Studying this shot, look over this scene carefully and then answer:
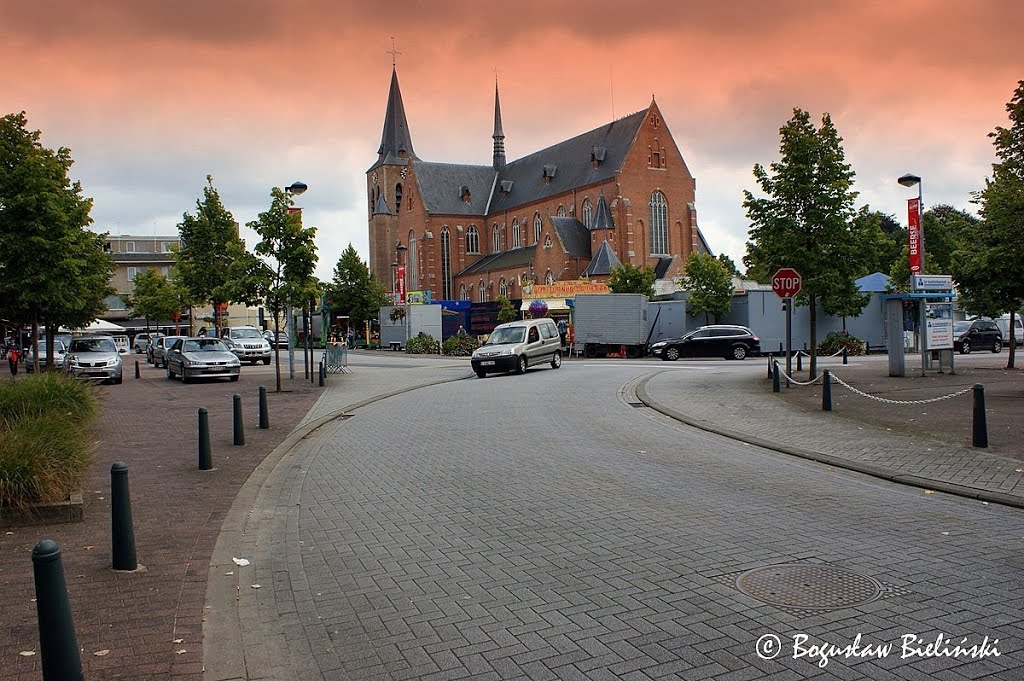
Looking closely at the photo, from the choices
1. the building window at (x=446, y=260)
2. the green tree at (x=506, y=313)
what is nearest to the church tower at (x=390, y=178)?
the building window at (x=446, y=260)

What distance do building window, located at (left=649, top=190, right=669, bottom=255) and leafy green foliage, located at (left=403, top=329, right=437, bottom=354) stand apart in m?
Result: 29.3

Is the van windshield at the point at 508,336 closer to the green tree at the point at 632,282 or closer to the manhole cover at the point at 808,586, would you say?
the green tree at the point at 632,282

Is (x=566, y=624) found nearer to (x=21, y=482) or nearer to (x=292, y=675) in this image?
(x=292, y=675)

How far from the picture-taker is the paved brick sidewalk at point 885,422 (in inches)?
354

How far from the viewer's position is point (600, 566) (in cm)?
565

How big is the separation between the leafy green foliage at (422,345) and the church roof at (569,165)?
2976cm

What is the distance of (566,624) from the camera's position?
4594 mm

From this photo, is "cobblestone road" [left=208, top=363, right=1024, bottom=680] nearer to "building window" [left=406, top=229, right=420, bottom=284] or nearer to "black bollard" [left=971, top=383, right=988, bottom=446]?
"black bollard" [left=971, top=383, right=988, bottom=446]

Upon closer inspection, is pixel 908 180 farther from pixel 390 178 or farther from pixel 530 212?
pixel 390 178

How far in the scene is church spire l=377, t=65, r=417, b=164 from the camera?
9650 centimetres

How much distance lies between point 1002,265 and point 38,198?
72.5 ft

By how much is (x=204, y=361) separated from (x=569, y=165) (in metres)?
59.3

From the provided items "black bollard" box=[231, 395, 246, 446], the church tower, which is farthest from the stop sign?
the church tower

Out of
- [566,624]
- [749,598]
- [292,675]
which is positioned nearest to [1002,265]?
[749,598]
